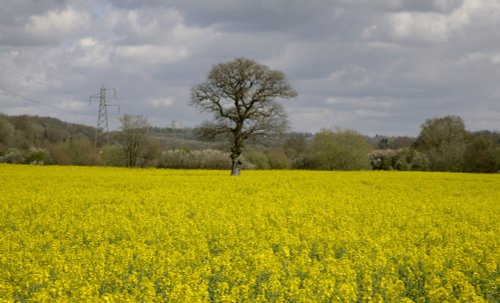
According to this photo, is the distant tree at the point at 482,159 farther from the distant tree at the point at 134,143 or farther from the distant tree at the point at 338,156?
the distant tree at the point at 134,143

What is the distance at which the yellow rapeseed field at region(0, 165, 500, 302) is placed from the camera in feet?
26.8

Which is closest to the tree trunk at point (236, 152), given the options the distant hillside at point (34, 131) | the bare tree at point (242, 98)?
the bare tree at point (242, 98)

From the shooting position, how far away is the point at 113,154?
62.9 metres

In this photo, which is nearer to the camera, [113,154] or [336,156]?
[113,154]

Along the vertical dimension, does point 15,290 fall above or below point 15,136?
below

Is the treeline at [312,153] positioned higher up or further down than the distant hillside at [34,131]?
further down

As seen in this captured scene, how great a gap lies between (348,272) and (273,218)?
22.7ft

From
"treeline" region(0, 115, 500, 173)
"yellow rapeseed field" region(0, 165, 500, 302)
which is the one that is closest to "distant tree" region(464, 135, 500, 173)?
"treeline" region(0, 115, 500, 173)

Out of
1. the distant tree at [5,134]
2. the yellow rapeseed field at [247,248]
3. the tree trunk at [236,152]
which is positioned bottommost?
the yellow rapeseed field at [247,248]

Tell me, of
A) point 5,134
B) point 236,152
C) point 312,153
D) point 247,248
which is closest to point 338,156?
point 312,153

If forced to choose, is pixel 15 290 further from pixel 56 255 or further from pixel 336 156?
pixel 336 156

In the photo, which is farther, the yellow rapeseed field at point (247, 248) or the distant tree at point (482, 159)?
the distant tree at point (482, 159)

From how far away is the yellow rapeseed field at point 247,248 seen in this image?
26.8 ft

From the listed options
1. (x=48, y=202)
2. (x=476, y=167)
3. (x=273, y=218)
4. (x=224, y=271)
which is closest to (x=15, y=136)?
(x=476, y=167)
